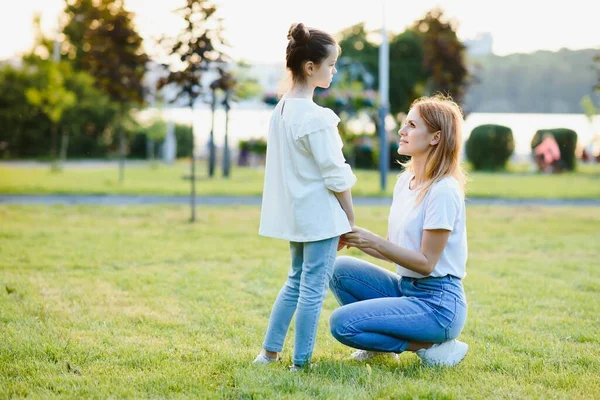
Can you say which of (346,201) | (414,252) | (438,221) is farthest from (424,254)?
(346,201)

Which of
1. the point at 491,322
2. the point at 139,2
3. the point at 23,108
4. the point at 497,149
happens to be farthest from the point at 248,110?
the point at 491,322

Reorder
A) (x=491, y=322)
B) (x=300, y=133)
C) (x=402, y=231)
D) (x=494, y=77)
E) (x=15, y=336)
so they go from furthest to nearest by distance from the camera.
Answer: (x=494, y=77) → (x=491, y=322) → (x=15, y=336) → (x=402, y=231) → (x=300, y=133)

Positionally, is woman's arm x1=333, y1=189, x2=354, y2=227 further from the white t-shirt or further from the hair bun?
the hair bun

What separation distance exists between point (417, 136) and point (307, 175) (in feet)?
1.96

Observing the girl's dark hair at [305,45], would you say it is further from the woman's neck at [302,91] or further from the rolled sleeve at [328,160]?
the rolled sleeve at [328,160]

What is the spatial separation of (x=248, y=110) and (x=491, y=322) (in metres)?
26.5

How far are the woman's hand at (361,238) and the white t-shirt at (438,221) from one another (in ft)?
0.74

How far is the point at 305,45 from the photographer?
327cm

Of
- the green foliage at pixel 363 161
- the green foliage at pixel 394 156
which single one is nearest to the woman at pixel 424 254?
the green foliage at pixel 394 156

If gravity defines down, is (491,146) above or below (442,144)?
above

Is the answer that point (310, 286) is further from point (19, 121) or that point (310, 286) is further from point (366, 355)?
point (19, 121)

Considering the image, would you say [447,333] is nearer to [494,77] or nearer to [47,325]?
[47,325]

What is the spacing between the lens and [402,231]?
138 inches

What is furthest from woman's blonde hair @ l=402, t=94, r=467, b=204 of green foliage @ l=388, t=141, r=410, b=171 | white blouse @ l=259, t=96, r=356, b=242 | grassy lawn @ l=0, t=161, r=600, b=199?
green foliage @ l=388, t=141, r=410, b=171
